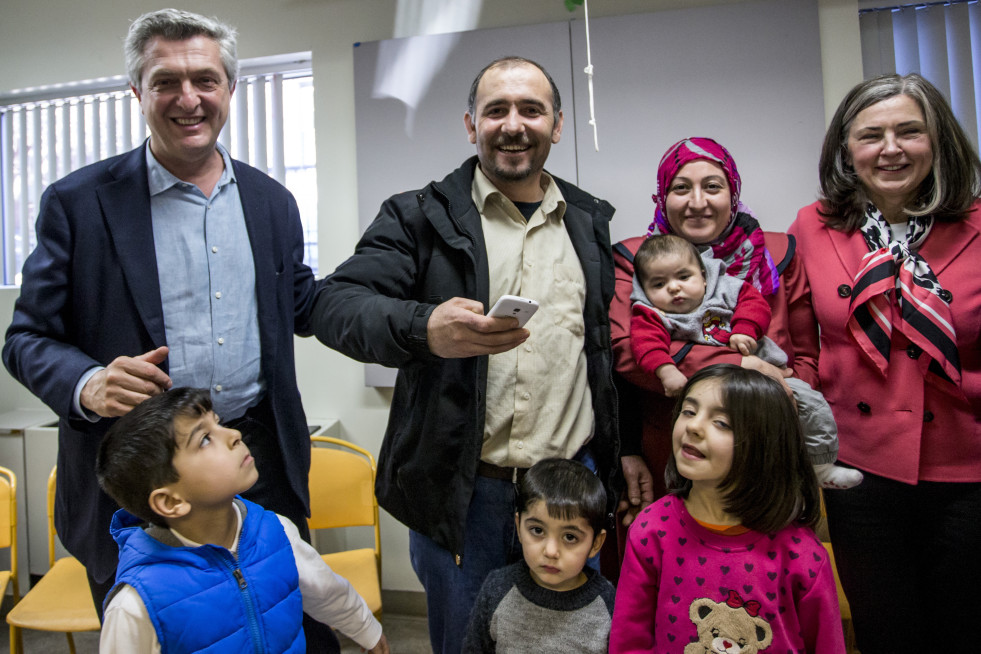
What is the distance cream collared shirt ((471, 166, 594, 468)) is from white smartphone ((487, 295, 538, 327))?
366 millimetres

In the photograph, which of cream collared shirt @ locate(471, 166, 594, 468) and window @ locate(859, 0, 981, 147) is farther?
window @ locate(859, 0, 981, 147)

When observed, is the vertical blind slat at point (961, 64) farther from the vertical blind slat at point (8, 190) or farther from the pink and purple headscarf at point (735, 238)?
the vertical blind slat at point (8, 190)

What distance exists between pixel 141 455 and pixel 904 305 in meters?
1.82

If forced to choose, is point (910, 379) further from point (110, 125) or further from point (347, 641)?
point (110, 125)

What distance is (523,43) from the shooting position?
302 centimetres

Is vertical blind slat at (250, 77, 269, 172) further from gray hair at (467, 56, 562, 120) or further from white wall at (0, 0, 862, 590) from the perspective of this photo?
gray hair at (467, 56, 562, 120)

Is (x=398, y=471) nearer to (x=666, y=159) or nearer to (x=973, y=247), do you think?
(x=666, y=159)

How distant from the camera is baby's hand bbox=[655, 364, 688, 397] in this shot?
62.7 inches

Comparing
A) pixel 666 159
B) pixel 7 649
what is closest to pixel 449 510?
pixel 666 159

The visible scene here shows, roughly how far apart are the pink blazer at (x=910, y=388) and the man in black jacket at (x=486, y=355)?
2.12 ft

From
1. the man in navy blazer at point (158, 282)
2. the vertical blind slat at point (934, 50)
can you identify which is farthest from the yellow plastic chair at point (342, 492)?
the vertical blind slat at point (934, 50)

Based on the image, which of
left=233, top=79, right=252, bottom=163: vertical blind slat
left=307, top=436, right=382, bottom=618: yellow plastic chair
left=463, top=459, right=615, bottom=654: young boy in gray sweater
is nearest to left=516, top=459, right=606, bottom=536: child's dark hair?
left=463, top=459, right=615, bottom=654: young boy in gray sweater

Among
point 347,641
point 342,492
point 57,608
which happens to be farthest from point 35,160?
point 347,641

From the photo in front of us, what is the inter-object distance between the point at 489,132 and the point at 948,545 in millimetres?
1538
